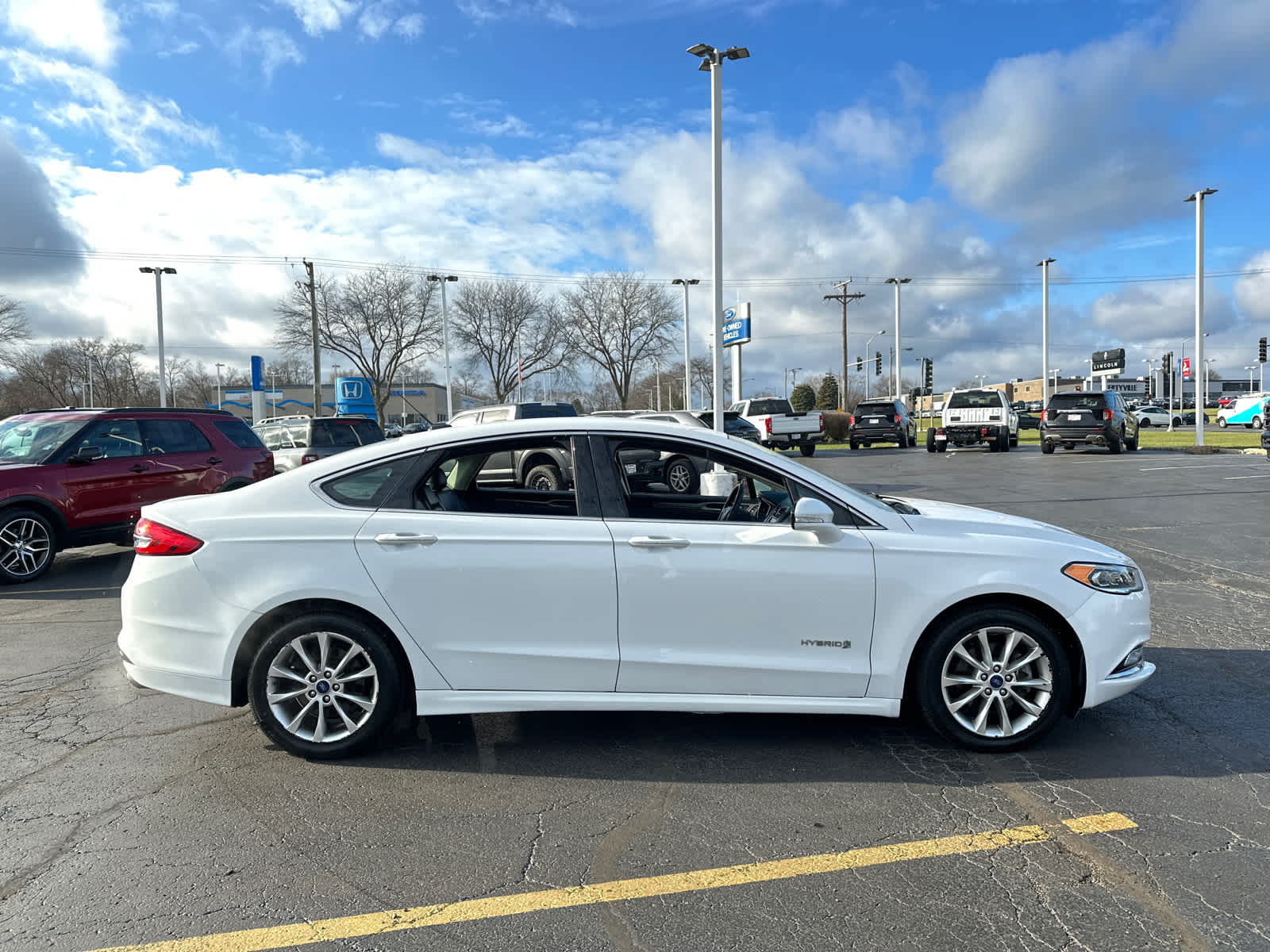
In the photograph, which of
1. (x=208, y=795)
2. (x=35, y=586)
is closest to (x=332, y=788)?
(x=208, y=795)

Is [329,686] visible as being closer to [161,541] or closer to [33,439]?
[161,541]

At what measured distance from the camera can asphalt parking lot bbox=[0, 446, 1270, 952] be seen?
8.70 feet

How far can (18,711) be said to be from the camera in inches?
184

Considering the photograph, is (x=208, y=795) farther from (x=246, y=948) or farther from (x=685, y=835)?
(x=685, y=835)

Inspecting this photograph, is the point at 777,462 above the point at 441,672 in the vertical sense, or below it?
above

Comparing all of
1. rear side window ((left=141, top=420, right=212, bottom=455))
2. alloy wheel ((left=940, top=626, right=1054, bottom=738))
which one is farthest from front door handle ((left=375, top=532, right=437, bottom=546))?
rear side window ((left=141, top=420, right=212, bottom=455))

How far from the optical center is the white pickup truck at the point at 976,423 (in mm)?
27984

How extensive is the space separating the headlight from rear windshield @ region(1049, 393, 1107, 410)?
985 inches

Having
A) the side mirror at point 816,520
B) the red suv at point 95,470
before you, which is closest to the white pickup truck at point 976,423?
the red suv at point 95,470

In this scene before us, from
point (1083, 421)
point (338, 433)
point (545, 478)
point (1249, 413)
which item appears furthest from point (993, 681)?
point (1249, 413)

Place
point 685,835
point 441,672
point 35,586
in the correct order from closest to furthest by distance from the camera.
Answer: point 685,835 → point 441,672 → point 35,586

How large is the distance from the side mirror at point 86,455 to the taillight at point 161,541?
5.80m

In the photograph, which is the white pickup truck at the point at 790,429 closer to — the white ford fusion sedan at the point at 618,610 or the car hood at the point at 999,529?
the car hood at the point at 999,529

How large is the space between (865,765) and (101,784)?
3.45 metres
